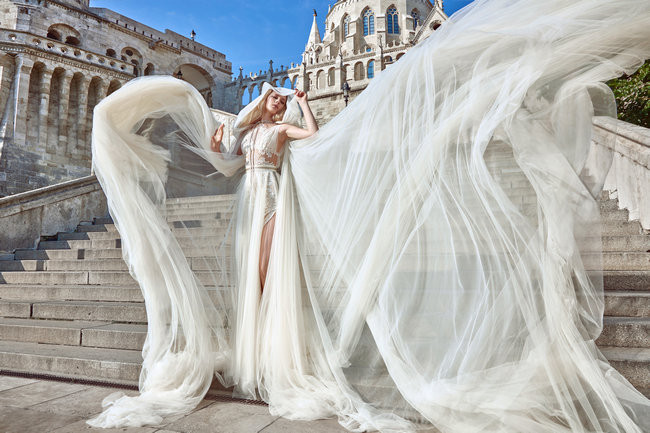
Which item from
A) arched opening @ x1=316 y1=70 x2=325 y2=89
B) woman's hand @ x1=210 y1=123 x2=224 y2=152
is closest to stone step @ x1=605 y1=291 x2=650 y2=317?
woman's hand @ x1=210 y1=123 x2=224 y2=152

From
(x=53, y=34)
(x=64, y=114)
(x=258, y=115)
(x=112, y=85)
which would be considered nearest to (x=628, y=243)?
(x=258, y=115)

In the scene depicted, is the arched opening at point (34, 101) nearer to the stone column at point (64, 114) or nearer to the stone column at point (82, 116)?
the stone column at point (64, 114)

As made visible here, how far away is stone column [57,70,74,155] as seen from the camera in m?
22.3

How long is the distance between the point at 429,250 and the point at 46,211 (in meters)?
8.15

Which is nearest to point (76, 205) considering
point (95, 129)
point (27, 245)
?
point (27, 245)

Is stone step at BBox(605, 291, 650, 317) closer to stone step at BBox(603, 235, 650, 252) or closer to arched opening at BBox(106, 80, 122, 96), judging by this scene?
stone step at BBox(603, 235, 650, 252)

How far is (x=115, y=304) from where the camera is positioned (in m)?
4.25

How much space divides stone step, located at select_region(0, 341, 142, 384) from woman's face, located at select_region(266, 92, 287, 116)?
7.02ft

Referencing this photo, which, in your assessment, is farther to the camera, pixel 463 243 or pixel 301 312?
pixel 301 312

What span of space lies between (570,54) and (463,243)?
1162mm

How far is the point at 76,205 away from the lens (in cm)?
847

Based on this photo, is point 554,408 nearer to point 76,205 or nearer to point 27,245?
point 27,245

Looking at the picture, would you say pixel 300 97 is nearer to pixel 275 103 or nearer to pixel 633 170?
pixel 275 103

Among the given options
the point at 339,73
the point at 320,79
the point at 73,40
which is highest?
the point at 73,40
